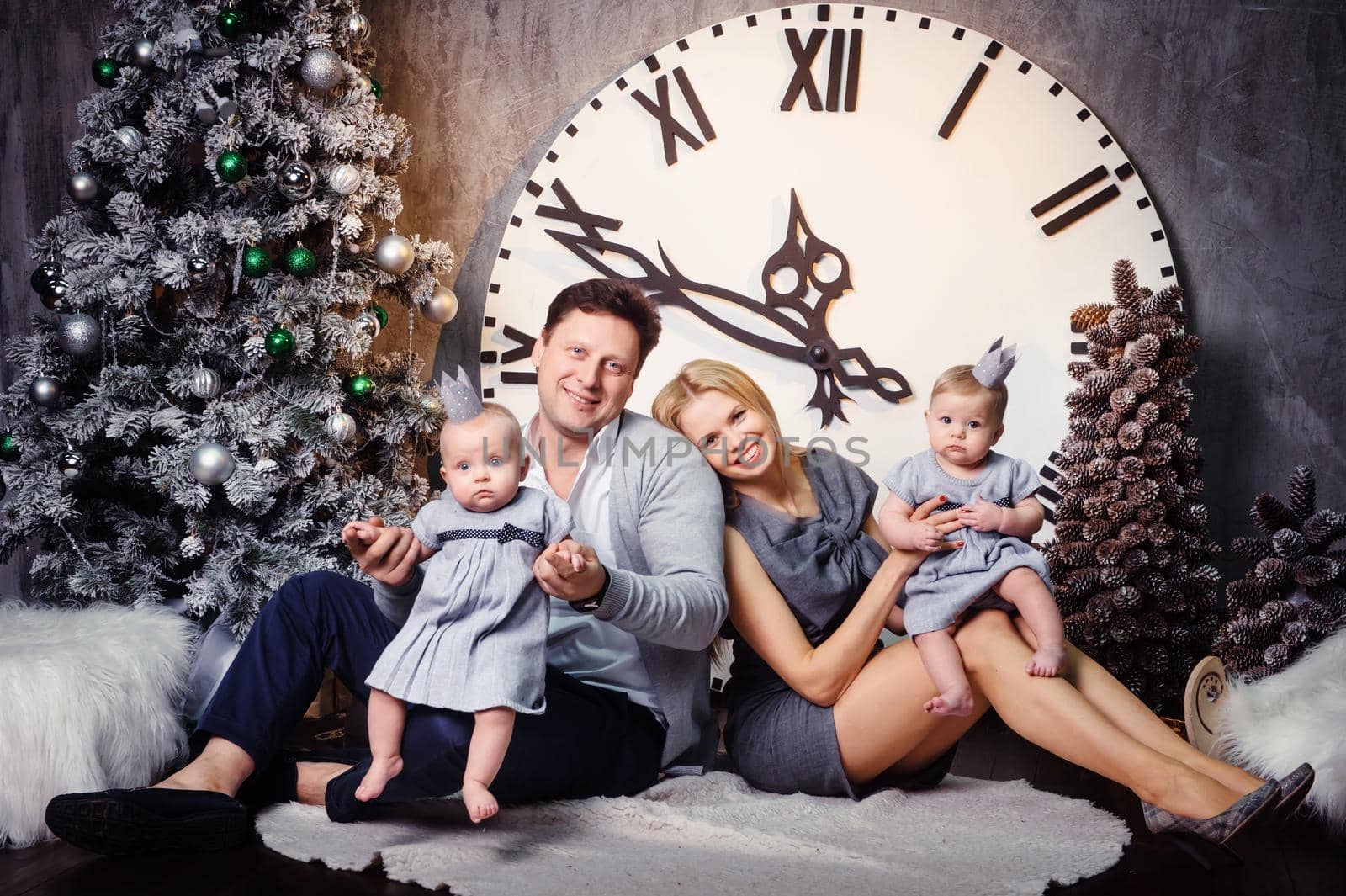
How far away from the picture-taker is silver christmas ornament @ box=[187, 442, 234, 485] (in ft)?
6.82

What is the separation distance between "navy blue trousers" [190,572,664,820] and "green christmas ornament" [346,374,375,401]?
0.66 metres

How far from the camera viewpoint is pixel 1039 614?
1567mm

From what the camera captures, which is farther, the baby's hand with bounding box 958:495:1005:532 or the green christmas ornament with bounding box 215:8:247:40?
the green christmas ornament with bounding box 215:8:247:40

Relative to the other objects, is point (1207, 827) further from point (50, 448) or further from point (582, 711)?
point (50, 448)

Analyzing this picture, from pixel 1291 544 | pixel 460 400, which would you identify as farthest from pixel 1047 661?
pixel 1291 544

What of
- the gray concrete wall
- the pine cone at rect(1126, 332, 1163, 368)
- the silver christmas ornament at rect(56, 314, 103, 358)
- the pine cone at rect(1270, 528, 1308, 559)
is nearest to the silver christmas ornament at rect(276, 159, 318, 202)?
the silver christmas ornament at rect(56, 314, 103, 358)

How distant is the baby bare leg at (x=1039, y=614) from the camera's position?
1524 mm

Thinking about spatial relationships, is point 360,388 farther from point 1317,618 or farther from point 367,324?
point 1317,618

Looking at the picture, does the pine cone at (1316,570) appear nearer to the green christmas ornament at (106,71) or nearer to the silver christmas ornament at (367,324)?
the silver christmas ornament at (367,324)

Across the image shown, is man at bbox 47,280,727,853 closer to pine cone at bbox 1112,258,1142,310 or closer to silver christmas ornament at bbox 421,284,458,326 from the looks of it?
silver christmas ornament at bbox 421,284,458,326

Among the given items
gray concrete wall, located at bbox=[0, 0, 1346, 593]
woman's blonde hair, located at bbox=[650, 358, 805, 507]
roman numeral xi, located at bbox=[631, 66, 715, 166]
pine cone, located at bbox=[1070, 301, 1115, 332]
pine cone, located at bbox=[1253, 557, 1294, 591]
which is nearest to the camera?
woman's blonde hair, located at bbox=[650, 358, 805, 507]

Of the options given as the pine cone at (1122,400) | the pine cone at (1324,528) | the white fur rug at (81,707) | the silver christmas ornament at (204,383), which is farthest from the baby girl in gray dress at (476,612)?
the pine cone at (1324,528)

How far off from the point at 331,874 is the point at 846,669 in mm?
784

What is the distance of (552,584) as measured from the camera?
140cm
